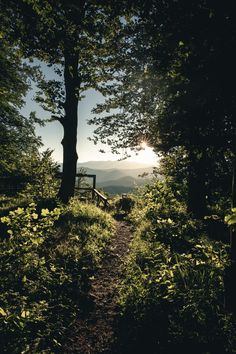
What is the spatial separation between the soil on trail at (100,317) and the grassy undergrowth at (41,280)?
197 mm

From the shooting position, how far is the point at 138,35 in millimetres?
11891

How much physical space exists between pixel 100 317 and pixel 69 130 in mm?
10219

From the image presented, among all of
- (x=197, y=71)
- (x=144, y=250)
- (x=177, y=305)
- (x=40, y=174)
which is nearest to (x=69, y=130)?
(x=40, y=174)

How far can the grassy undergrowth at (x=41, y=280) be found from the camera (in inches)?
171

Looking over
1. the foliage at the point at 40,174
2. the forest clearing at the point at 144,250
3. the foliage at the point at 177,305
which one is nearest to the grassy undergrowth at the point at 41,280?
the forest clearing at the point at 144,250

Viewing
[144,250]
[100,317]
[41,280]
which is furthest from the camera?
[144,250]

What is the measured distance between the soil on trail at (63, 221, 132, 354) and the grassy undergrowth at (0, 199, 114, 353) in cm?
20

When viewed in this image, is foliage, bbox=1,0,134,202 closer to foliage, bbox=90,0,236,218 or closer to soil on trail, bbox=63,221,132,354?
foliage, bbox=90,0,236,218

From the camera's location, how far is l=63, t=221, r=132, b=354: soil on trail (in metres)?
4.58

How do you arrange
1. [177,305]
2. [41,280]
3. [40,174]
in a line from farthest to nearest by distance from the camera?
[40,174]
[41,280]
[177,305]

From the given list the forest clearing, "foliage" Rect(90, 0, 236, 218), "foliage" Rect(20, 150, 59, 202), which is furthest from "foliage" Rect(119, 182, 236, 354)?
"foliage" Rect(20, 150, 59, 202)

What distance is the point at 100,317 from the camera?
5.38m

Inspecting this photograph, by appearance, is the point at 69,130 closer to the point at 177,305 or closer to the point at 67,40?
the point at 67,40

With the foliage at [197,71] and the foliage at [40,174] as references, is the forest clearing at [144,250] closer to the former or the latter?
the foliage at [197,71]
